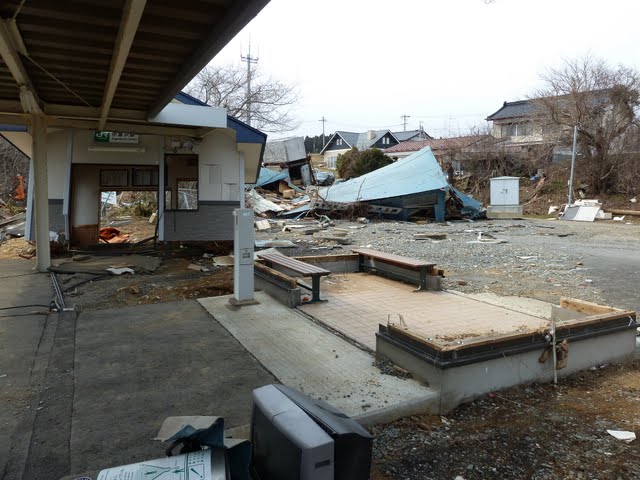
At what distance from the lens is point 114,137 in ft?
34.6

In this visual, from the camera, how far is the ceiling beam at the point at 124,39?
3.84 m

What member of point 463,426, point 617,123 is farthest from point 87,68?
point 617,123

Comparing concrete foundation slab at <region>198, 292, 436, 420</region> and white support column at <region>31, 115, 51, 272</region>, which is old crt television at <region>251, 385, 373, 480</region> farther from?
white support column at <region>31, 115, 51, 272</region>

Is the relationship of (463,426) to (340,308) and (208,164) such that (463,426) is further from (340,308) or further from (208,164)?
(208,164)

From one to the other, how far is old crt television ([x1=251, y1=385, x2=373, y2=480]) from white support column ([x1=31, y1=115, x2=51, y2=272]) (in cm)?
784

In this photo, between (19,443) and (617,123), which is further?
(617,123)

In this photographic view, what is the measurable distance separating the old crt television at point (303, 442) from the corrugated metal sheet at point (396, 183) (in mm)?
21818

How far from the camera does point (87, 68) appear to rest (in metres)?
6.07

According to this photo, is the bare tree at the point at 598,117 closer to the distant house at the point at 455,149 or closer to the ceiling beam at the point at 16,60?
the distant house at the point at 455,149

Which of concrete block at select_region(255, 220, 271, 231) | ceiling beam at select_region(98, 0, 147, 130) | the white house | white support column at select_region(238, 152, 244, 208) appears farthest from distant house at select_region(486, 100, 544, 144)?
ceiling beam at select_region(98, 0, 147, 130)

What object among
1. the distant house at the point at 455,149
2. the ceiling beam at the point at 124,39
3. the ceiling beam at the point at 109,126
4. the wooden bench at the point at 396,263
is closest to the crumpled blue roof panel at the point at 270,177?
the distant house at the point at 455,149

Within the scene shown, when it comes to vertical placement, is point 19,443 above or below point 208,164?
below

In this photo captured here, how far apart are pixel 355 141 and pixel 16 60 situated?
6245 cm

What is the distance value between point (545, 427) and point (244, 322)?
3296 mm
